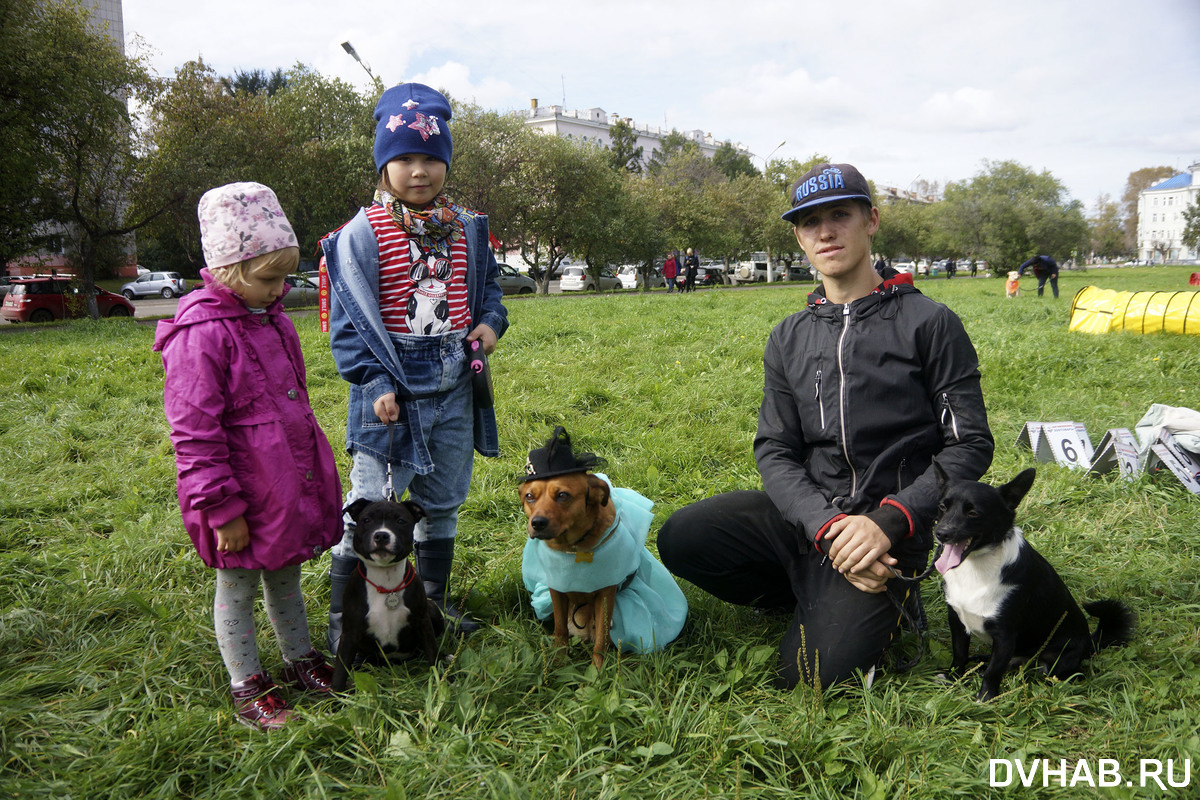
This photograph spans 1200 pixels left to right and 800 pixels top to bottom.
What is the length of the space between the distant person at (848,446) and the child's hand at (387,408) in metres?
1.37

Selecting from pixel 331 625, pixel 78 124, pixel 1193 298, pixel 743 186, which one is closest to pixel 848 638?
pixel 331 625

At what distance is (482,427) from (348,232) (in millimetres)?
1000

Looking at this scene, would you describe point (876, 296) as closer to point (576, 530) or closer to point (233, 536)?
point (576, 530)

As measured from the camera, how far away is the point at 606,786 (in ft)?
7.00

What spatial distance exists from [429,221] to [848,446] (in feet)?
6.34

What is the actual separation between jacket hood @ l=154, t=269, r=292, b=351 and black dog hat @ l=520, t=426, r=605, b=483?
4.00 feet

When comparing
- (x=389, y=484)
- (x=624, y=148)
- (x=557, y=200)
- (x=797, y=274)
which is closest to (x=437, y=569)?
(x=389, y=484)

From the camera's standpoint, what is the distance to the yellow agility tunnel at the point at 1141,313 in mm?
10008

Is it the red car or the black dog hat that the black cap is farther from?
the red car

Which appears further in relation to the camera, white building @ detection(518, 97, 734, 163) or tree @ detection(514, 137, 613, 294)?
white building @ detection(518, 97, 734, 163)

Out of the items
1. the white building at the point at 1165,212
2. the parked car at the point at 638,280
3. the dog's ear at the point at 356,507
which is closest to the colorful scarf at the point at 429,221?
the dog's ear at the point at 356,507

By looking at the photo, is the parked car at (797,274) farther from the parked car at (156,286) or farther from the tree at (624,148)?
the parked car at (156,286)

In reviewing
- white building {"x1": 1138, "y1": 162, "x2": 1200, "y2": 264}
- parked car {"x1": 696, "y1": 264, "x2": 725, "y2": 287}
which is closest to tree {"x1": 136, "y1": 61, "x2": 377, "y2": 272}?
parked car {"x1": 696, "y1": 264, "x2": 725, "y2": 287}

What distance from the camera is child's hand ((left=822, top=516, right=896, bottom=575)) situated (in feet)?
8.18
